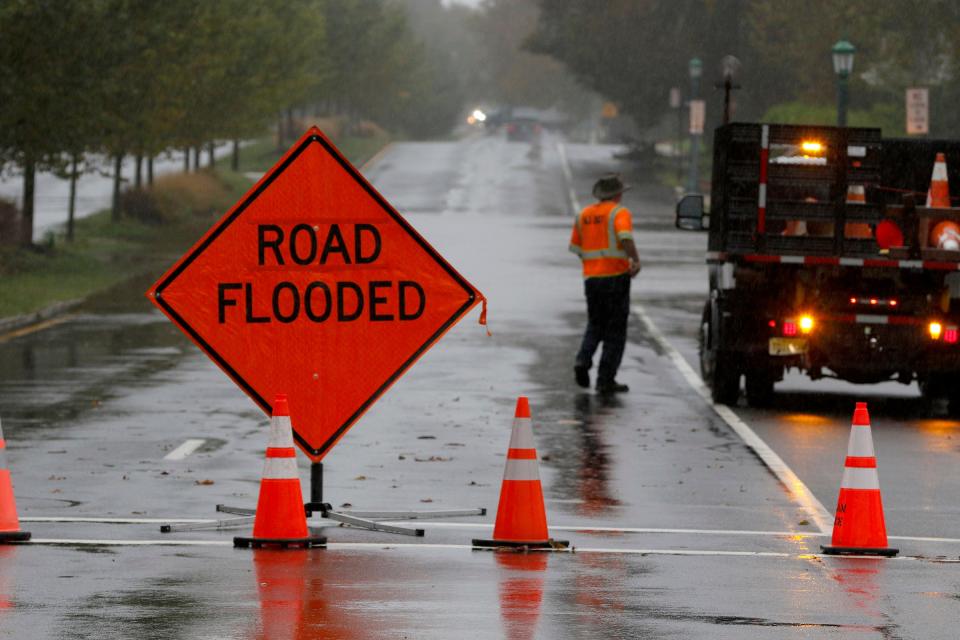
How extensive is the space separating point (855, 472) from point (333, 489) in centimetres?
373

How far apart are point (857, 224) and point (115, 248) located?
25.8 meters

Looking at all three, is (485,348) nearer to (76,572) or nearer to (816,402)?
(816,402)

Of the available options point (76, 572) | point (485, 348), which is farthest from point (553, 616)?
point (485, 348)

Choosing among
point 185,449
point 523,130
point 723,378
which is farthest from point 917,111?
point 523,130

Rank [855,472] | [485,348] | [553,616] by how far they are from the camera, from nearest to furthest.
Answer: [553,616]
[855,472]
[485,348]

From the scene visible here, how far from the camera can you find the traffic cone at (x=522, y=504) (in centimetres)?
1085

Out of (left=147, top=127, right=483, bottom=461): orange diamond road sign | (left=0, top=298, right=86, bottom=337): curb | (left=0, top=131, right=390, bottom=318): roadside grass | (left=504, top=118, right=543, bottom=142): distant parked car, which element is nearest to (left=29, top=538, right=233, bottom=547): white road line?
(left=147, top=127, right=483, bottom=461): orange diamond road sign

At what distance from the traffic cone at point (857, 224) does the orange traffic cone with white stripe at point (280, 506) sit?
8871 mm

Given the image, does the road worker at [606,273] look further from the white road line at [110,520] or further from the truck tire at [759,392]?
the white road line at [110,520]

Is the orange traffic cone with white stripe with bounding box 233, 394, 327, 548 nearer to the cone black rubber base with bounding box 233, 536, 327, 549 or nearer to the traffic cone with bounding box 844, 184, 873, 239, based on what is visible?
the cone black rubber base with bounding box 233, 536, 327, 549

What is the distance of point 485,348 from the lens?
2461 centimetres

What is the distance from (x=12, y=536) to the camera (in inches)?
428

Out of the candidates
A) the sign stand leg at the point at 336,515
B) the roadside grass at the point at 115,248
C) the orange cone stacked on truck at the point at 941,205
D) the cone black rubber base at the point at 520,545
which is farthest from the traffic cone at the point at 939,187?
the roadside grass at the point at 115,248

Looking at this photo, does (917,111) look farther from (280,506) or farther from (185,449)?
(280,506)
